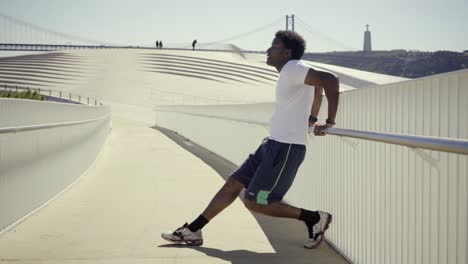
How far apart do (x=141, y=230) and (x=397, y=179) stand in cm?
289

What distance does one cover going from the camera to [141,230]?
641cm

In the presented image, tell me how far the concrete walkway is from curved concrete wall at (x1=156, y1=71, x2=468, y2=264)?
1.42 ft

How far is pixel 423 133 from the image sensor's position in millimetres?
3822

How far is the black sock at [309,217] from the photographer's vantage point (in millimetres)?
5410

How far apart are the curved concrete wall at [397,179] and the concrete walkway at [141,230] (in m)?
0.43

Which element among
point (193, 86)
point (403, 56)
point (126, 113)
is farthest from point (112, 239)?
point (403, 56)

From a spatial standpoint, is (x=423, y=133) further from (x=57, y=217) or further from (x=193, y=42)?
(x=193, y=42)

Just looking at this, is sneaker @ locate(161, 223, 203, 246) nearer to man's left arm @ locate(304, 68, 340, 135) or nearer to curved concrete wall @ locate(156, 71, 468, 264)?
curved concrete wall @ locate(156, 71, 468, 264)

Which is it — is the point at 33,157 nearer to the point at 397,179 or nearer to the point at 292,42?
the point at 292,42

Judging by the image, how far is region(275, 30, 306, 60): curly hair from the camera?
17.3 ft

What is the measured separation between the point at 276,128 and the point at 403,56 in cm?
15197

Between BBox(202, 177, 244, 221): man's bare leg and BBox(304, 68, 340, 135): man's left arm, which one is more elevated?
BBox(304, 68, 340, 135): man's left arm

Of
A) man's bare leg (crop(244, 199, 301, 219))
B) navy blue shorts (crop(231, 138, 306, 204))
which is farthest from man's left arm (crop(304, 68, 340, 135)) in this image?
man's bare leg (crop(244, 199, 301, 219))

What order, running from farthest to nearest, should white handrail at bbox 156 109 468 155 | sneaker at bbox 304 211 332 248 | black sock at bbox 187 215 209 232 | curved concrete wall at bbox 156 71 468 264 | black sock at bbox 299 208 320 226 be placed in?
black sock at bbox 187 215 209 232, sneaker at bbox 304 211 332 248, black sock at bbox 299 208 320 226, curved concrete wall at bbox 156 71 468 264, white handrail at bbox 156 109 468 155
